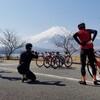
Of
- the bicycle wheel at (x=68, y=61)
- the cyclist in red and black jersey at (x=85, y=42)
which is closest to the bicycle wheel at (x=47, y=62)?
the bicycle wheel at (x=68, y=61)

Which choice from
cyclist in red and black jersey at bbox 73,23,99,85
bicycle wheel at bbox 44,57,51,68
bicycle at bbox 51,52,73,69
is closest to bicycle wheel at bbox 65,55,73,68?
bicycle at bbox 51,52,73,69

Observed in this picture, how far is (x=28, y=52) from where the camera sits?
38.0 feet

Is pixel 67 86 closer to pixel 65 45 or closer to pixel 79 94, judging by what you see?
pixel 79 94

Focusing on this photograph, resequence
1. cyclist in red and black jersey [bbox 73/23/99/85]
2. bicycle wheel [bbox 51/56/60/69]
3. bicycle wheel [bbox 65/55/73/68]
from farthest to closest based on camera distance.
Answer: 1. bicycle wheel [bbox 65/55/73/68]
2. bicycle wheel [bbox 51/56/60/69]
3. cyclist in red and black jersey [bbox 73/23/99/85]

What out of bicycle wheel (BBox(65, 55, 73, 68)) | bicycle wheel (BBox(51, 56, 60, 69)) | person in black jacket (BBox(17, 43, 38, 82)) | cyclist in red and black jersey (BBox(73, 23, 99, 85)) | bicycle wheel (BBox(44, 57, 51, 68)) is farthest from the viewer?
bicycle wheel (BBox(65, 55, 73, 68))

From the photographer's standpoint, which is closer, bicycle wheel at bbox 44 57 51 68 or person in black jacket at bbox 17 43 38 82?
person in black jacket at bbox 17 43 38 82

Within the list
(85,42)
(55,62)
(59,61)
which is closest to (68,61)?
(59,61)

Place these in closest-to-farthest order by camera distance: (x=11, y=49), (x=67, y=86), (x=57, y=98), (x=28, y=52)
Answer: (x=57, y=98), (x=67, y=86), (x=28, y=52), (x=11, y=49)

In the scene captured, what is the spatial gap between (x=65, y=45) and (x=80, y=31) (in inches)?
2609

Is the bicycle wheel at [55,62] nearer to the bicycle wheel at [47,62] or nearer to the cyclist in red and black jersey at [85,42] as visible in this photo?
the bicycle wheel at [47,62]

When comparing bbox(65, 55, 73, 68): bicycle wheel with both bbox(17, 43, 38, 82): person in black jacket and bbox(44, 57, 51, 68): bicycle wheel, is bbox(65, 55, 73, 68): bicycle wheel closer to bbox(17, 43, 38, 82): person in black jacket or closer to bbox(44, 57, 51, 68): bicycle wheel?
bbox(44, 57, 51, 68): bicycle wheel

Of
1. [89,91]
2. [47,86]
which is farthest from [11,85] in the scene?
[89,91]

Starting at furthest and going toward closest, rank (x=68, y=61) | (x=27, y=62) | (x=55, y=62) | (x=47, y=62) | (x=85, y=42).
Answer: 1. (x=68, y=61)
2. (x=47, y=62)
3. (x=55, y=62)
4. (x=27, y=62)
5. (x=85, y=42)

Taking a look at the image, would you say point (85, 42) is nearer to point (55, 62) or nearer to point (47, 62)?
point (55, 62)
